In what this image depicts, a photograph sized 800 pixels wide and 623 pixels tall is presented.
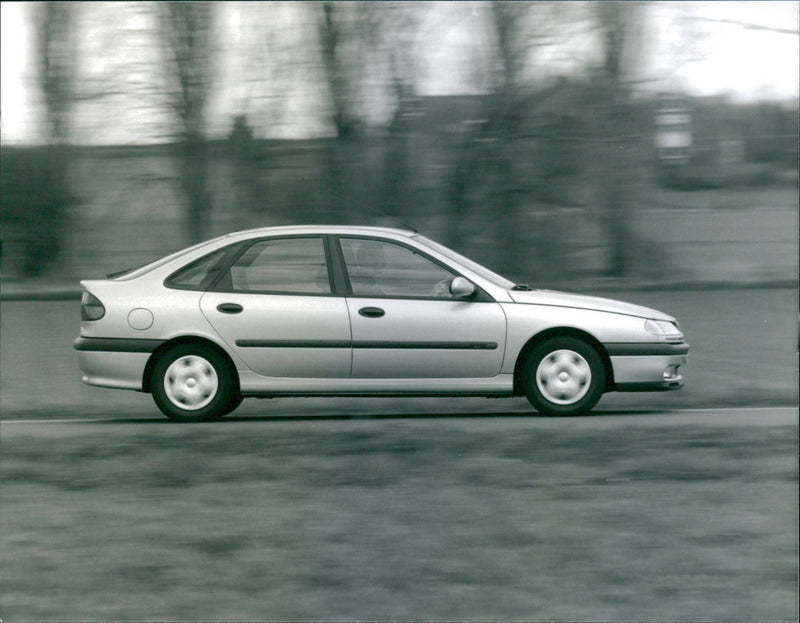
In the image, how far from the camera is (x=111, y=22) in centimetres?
1308

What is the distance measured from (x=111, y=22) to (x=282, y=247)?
610 centimetres

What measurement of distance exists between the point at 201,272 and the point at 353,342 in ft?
4.09

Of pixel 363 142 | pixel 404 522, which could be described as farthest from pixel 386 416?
pixel 363 142

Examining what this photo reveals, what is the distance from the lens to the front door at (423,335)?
25.7 feet

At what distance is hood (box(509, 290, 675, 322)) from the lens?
7961 mm

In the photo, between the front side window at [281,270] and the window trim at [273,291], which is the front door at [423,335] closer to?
the window trim at [273,291]

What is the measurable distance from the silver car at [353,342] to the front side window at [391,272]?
0.02 metres

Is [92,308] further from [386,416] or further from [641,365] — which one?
[641,365]

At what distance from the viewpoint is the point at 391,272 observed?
316 inches

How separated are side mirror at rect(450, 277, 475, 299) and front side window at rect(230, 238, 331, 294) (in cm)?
90

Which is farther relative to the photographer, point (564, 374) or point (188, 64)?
point (188, 64)

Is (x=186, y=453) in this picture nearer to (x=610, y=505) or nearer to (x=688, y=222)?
(x=610, y=505)

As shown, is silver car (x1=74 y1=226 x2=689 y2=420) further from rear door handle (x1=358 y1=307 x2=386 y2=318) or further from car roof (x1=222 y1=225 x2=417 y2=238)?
car roof (x1=222 y1=225 x2=417 y2=238)

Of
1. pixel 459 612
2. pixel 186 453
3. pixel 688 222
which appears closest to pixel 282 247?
pixel 186 453
